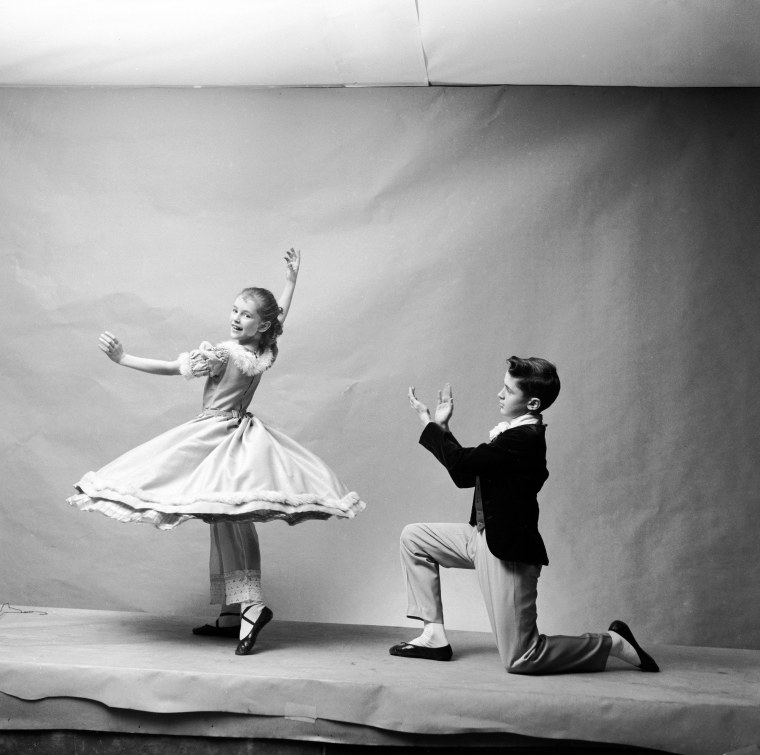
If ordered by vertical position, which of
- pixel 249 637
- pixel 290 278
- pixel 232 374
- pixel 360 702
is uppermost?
pixel 290 278

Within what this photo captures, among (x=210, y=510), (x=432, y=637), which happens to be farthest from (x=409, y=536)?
(x=210, y=510)

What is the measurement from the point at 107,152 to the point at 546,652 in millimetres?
2808

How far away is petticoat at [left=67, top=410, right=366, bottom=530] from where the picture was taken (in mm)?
2924

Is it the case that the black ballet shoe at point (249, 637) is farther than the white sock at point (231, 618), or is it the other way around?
the white sock at point (231, 618)

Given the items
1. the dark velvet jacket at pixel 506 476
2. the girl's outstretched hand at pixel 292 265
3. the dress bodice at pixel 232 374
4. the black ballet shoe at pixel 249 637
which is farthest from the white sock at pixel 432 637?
the girl's outstretched hand at pixel 292 265

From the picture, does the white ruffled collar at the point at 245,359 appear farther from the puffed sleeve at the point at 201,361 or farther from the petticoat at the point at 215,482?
the petticoat at the point at 215,482

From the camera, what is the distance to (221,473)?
3006 millimetres

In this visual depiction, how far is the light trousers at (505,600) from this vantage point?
2.94m

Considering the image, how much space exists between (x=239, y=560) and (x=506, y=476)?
0.93 metres

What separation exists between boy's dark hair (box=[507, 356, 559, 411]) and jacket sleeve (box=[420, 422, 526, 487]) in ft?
0.51

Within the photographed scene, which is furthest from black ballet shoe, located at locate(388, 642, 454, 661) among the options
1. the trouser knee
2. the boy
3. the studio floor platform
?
the trouser knee

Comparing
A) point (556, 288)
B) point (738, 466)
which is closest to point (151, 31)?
point (556, 288)

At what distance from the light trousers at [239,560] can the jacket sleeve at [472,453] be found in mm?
696

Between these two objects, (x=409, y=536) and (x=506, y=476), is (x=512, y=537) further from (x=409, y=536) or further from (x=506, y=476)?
(x=409, y=536)
